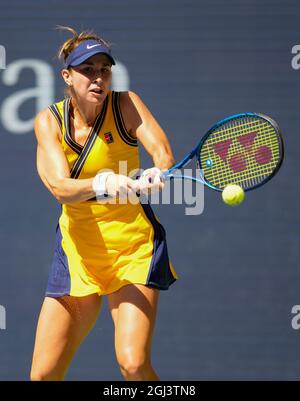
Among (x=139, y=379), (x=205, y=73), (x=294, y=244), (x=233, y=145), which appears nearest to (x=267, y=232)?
(x=294, y=244)

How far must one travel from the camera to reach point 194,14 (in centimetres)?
568

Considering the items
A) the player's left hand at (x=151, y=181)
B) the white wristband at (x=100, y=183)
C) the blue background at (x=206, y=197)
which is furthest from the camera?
the blue background at (x=206, y=197)

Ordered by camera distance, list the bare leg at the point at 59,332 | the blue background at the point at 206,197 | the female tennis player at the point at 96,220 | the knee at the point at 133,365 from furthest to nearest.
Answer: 1. the blue background at the point at 206,197
2. the bare leg at the point at 59,332
3. the female tennis player at the point at 96,220
4. the knee at the point at 133,365

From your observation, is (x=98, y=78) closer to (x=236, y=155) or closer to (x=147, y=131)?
(x=147, y=131)

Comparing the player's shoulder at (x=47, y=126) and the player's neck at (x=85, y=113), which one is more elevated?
the player's neck at (x=85, y=113)

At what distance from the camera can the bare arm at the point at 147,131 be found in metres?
4.32

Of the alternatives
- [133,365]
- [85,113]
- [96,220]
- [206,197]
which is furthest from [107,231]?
[206,197]

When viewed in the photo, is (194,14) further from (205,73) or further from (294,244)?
(294,244)

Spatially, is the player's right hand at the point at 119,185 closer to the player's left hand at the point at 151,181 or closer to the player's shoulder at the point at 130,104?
the player's left hand at the point at 151,181

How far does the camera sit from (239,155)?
4465 mm

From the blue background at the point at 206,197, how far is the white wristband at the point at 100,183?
165 centimetres

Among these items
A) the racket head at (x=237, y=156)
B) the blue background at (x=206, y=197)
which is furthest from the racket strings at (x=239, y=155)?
the blue background at (x=206, y=197)

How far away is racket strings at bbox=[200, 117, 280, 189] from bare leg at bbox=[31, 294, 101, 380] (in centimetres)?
74

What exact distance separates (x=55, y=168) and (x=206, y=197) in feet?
5.13
